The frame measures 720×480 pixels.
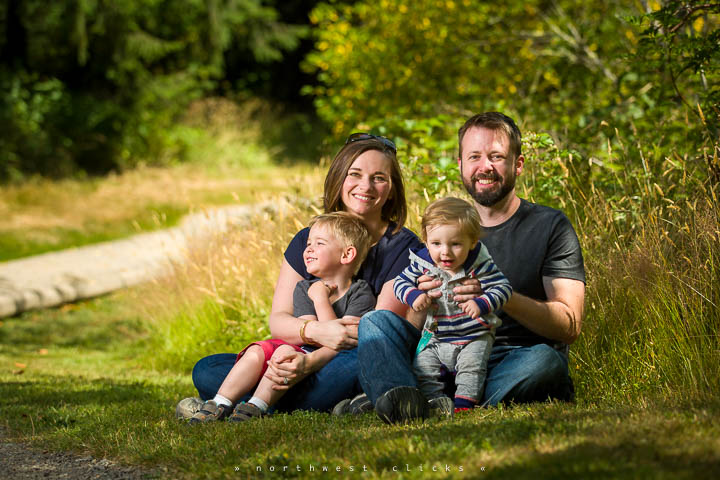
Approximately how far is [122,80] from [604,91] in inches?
416

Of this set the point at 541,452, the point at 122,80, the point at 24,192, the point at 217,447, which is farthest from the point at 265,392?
the point at 122,80

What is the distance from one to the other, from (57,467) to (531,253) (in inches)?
89.2

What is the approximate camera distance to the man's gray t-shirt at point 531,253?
3.43 metres

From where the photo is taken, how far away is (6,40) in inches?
585

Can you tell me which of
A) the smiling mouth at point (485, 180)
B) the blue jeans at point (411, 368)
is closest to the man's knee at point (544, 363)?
the blue jeans at point (411, 368)

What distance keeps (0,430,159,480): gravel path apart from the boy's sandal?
57 cm

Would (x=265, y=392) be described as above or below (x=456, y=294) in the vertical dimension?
below

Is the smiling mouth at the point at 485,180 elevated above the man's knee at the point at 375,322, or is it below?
above

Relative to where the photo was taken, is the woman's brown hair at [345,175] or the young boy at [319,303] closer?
the young boy at [319,303]

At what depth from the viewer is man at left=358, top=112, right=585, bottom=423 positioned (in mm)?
3268

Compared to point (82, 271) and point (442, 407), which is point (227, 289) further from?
point (82, 271)

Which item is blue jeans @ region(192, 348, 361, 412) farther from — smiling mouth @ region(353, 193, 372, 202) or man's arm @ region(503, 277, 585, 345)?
man's arm @ region(503, 277, 585, 345)

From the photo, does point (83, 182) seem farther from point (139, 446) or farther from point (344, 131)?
point (139, 446)

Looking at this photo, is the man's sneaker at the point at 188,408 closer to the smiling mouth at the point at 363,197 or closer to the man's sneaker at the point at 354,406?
the man's sneaker at the point at 354,406
